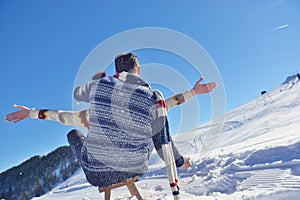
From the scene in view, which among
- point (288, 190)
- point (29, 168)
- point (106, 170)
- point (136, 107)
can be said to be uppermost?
point (29, 168)

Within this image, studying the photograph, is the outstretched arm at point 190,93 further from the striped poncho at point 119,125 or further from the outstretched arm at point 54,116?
the outstretched arm at point 54,116

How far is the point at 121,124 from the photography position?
2.05 m

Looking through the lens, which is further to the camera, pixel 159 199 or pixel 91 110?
pixel 159 199

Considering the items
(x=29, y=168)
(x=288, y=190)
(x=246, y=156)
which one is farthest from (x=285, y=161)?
(x=29, y=168)

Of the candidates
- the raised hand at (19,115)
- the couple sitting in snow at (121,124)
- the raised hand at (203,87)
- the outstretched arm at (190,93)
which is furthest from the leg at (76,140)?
the raised hand at (203,87)

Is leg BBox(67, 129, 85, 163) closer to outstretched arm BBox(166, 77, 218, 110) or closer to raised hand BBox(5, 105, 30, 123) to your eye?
raised hand BBox(5, 105, 30, 123)

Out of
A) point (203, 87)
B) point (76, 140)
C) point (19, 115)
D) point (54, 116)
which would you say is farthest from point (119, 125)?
point (19, 115)

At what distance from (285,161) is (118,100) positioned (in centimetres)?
422

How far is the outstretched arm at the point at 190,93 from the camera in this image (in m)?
2.39

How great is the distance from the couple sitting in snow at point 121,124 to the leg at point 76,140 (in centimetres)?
5

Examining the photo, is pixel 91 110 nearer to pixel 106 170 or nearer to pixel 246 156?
pixel 106 170

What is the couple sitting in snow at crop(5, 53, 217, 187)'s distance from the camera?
2.04 m

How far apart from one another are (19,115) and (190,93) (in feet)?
5.09

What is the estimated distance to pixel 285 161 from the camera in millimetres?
5078
